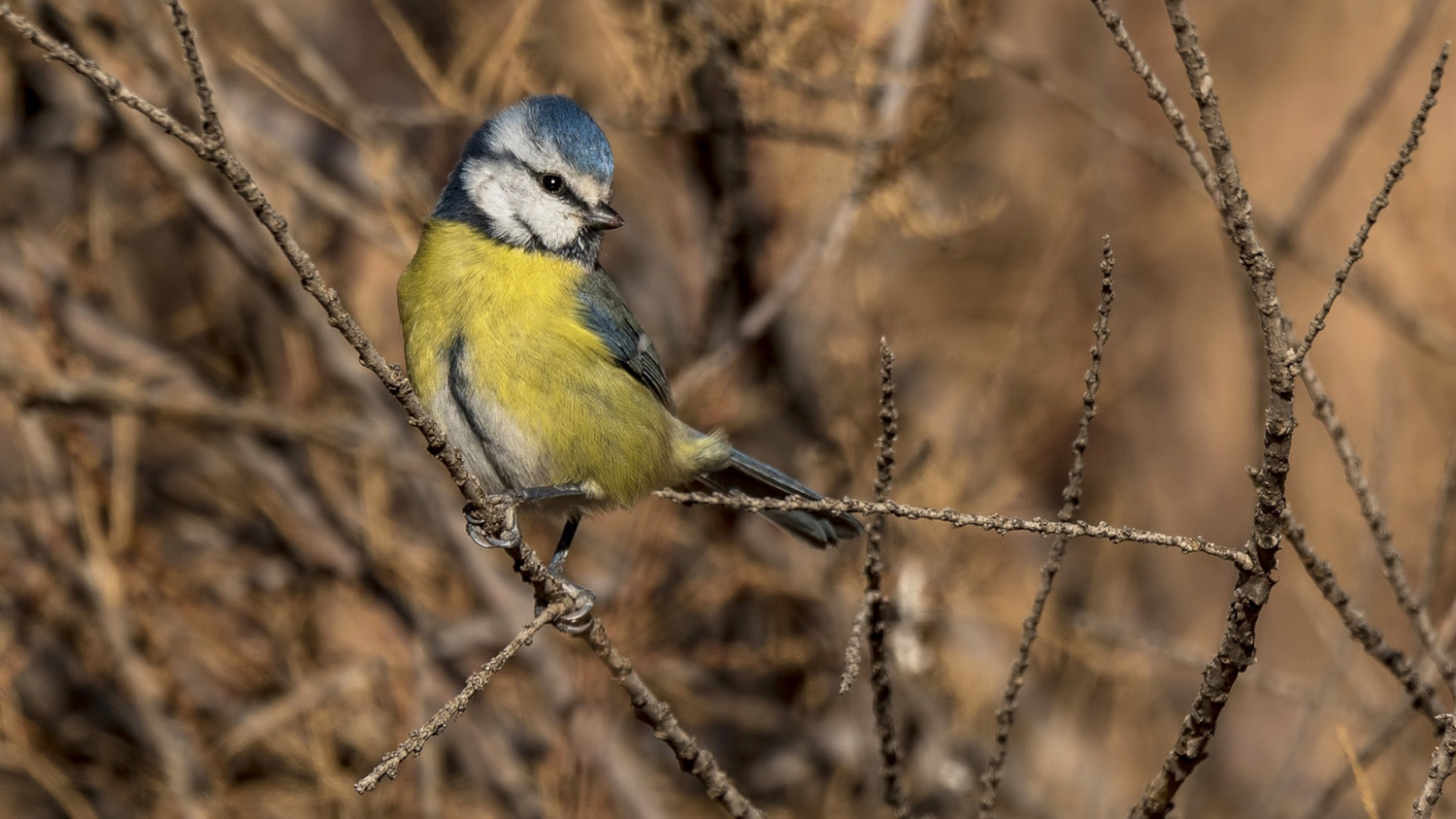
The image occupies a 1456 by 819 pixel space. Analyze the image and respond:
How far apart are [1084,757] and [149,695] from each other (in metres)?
3.40

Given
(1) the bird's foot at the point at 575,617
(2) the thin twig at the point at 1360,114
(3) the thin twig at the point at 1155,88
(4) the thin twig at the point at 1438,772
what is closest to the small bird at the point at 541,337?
(1) the bird's foot at the point at 575,617

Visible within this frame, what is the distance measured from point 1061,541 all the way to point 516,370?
141 centimetres

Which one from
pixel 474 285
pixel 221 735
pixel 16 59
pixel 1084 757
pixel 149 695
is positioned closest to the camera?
pixel 474 285

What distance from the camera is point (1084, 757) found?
17.5 ft

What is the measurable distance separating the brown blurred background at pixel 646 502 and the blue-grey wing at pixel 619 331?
76 cm

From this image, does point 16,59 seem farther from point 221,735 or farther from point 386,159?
point 221,735

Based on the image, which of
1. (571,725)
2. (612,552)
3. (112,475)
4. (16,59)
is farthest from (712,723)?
(16,59)

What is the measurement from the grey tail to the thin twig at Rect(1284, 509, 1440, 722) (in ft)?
3.98

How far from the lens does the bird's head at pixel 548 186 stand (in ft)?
11.2

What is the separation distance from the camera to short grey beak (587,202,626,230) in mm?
→ 3400

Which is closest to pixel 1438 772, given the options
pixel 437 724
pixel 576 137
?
pixel 437 724

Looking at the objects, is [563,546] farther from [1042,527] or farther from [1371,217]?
[1371,217]

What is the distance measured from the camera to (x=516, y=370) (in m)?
3.20

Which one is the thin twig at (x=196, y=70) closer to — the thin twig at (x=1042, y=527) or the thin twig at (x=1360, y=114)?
the thin twig at (x=1042, y=527)
